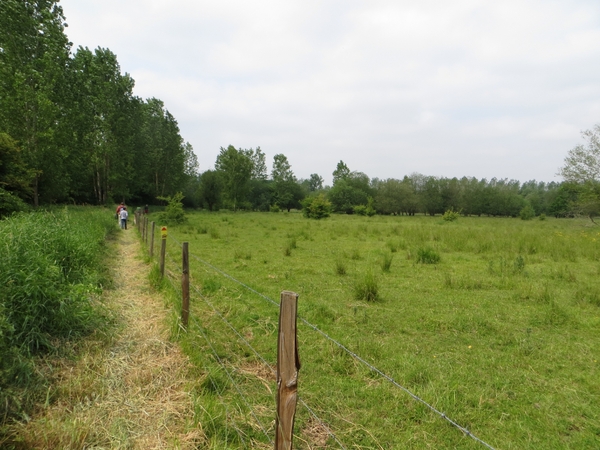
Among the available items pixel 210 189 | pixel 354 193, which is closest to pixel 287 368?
pixel 210 189

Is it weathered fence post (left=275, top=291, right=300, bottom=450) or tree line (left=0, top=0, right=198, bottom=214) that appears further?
tree line (left=0, top=0, right=198, bottom=214)

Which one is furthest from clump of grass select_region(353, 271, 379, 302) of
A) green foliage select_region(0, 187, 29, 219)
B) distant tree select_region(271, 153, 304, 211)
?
distant tree select_region(271, 153, 304, 211)

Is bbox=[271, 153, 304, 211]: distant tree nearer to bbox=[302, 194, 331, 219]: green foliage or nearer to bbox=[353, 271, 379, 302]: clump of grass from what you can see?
bbox=[302, 194, 331, 219]: green foliage

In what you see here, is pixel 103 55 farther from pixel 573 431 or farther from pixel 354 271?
pixel 573 431

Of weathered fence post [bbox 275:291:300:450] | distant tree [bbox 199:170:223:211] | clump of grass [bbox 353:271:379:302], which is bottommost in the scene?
clump of grass [bbox 353:271:379:302]

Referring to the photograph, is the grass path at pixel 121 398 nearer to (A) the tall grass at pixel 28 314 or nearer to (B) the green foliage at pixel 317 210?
(A) the tall grass at pixel 28 314

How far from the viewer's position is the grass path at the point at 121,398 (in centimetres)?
268

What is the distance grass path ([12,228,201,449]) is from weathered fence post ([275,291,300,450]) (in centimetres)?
113

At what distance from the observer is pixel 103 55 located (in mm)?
34750

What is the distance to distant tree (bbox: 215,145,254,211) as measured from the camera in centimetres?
5369

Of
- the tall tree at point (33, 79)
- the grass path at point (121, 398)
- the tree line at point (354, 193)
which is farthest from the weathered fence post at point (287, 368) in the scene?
the tree line at point (354, 193)

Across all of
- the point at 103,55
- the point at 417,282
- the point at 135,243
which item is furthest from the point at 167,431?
the point at 103,55

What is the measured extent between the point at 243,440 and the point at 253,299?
4.07 meters

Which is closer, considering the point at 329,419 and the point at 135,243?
the point at 329,419
